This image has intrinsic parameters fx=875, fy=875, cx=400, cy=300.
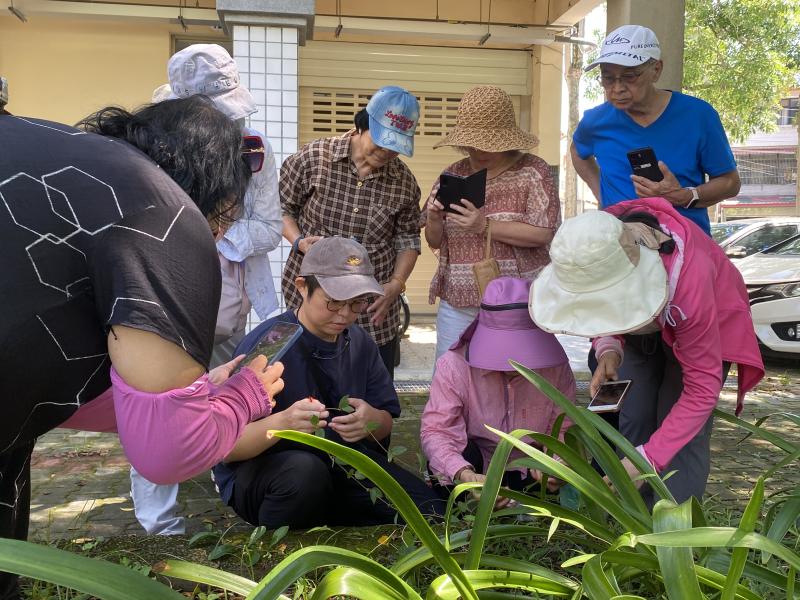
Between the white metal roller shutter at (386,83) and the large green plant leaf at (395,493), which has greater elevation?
the white metal roller shutter at (386,83)

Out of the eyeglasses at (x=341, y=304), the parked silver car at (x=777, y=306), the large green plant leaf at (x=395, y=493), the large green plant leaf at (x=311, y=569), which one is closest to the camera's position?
the large green plant leaf at (x=311, y=569)

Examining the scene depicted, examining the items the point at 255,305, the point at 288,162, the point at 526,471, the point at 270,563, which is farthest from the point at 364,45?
the point at 270,563

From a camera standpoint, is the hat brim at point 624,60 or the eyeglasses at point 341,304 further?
the hat brim at point 624,60

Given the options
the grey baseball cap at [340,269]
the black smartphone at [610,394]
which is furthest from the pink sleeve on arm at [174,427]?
the black smartphone at [610,394]

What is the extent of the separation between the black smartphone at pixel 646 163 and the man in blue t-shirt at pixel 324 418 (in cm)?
125

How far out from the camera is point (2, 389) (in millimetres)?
1619

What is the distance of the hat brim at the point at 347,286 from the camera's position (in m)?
3.15

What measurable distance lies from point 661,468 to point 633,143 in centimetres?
161

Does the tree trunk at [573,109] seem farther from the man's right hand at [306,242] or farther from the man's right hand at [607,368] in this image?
the man's right hand at [607,368]

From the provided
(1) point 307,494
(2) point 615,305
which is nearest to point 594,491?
(2) point 615,305

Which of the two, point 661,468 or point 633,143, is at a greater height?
point 633,143

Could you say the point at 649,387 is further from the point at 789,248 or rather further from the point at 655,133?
the point at 789,248

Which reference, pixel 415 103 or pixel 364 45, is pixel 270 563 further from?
pixel 364 45

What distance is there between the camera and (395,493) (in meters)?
1.72
